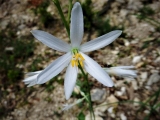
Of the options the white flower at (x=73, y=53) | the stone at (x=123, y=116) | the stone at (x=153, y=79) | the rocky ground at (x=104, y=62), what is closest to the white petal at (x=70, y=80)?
the white flower at (x=73, y=53)

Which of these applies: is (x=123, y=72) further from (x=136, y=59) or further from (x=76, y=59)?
(x=136, y=59)

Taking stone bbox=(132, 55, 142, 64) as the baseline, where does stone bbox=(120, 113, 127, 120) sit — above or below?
below

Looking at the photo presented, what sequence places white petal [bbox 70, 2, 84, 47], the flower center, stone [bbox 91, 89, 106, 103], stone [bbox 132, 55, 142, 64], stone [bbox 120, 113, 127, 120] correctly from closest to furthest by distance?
white petal [bbox 70, 2, 84, 47] < the flower center < stone [bbox 120, 113, 127, 120] < stone [bbox 91, 89, 106, 103] < stone [bbox 132, 55, 142, 64]

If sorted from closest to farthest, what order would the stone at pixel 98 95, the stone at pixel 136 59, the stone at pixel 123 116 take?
the stone at pixel 123 116, the stone at pixel 98 95, the stone at pixel 136 59

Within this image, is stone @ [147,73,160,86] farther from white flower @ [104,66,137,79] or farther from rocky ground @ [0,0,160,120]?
white flower @ [104,66,137,79]

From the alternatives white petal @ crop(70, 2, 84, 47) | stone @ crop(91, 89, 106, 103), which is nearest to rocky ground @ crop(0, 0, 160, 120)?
stone @ crop(91, 89, 106, 103)

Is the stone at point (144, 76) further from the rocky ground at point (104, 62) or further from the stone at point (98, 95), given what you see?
the stone at point (98, 95)

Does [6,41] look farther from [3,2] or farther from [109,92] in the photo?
[109,92]

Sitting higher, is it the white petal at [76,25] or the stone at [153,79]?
the white petal at [76,25]
